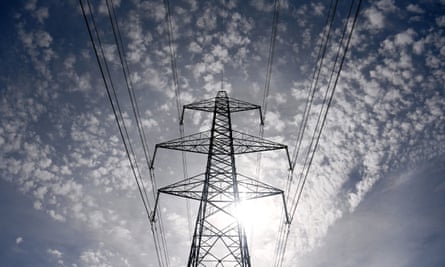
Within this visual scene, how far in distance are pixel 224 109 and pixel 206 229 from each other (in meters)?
6.43

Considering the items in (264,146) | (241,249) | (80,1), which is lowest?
(241,249)

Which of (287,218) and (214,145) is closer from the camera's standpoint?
(287,218)

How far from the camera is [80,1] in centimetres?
491

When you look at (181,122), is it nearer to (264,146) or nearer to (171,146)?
(171,146)

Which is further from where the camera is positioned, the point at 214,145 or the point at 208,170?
the point at 214,145

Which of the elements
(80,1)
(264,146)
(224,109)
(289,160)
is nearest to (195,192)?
(264,146)

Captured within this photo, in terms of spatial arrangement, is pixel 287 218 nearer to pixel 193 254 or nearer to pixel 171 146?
pixel 193 254

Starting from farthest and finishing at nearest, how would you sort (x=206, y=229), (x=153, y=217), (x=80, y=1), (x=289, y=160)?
(x=289, y=160), (x=153, y=217), (x=206, y=229), (x=80, y=1)

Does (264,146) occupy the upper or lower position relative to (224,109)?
lower

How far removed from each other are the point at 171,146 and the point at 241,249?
4.97 meters

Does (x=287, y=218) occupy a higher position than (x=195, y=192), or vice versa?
(x=195, y=192)

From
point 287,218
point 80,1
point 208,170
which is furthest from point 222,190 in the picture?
point 80,1

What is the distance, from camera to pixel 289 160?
478 inches

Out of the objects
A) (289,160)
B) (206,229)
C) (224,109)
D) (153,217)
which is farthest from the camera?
(224,109)
